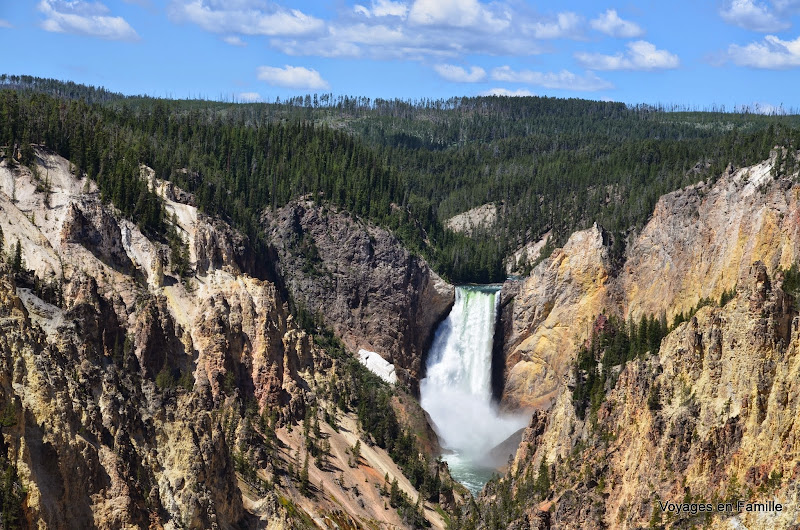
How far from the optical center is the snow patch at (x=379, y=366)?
15538 centimetres

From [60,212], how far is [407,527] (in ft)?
141

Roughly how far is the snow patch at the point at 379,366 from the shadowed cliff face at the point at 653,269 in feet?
50.8

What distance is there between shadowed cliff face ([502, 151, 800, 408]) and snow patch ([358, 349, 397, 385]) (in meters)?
15.5

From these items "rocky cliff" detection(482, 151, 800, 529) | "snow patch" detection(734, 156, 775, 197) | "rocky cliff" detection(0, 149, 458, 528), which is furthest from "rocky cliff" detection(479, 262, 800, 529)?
"snow patch" detection(734, 156, 775, 197)

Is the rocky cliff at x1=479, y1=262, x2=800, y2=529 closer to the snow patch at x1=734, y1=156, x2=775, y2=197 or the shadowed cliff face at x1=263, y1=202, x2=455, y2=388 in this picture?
the snow patch at x1=734, y1=156, x2=775, y2=197

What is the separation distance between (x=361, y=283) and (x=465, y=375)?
1876 centimetres

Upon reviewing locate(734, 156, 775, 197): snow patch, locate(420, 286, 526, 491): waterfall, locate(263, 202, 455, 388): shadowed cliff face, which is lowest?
locate(420, 286, 526, 491): waterfall

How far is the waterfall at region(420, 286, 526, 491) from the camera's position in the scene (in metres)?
155

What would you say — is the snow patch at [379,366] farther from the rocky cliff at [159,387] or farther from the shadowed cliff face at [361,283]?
the rocky cliff at [159,387]

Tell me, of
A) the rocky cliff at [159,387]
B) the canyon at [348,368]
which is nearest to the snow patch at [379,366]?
the canyon at [348,368]

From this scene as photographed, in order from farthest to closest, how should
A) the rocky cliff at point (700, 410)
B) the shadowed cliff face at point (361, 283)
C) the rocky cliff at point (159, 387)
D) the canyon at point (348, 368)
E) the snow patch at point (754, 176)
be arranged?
1. the shadowed cliff face at point (361, 283)
2. the snow patch at point (754, 176)
3. the rocky cliff at point (700, 410)
4. the canyon at point (348, 368)
5. the rocky cliff at point (159, 387)

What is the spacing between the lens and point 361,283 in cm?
16975

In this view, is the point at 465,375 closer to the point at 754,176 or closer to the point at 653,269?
the point at 653,269

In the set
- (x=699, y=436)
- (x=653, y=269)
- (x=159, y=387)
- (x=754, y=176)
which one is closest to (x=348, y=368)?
(x=653, y=269)
